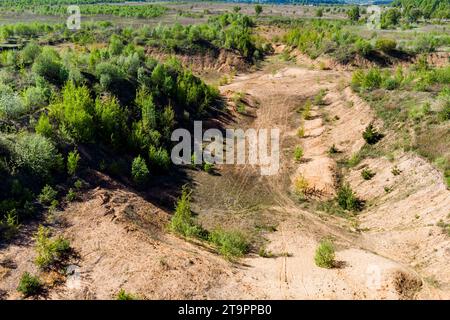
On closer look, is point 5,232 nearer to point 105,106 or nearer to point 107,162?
point 107,162

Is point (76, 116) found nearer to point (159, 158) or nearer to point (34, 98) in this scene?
point (34, 98)

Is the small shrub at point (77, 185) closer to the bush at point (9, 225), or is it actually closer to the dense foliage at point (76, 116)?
the dense foliage at point (76, 116)

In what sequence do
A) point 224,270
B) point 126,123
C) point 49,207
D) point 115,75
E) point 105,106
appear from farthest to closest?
point 115,75 < point 126,123 < point 105,106 < point 49,207 < point 224,270

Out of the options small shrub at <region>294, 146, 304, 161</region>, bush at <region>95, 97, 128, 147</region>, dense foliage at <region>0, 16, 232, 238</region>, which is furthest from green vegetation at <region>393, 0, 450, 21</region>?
bush at <region>95, 97, 128, 147</region>

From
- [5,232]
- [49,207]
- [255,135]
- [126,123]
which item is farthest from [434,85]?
[5,232]

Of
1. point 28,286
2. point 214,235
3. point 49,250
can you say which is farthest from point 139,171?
point 28,286

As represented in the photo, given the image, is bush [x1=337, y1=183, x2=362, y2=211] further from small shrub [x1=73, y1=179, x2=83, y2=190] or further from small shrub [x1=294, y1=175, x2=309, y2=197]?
small shrub [x1=73, y1=179, x2=83, y2=190]

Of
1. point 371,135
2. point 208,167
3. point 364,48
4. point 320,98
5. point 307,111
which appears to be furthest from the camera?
point 364,48
